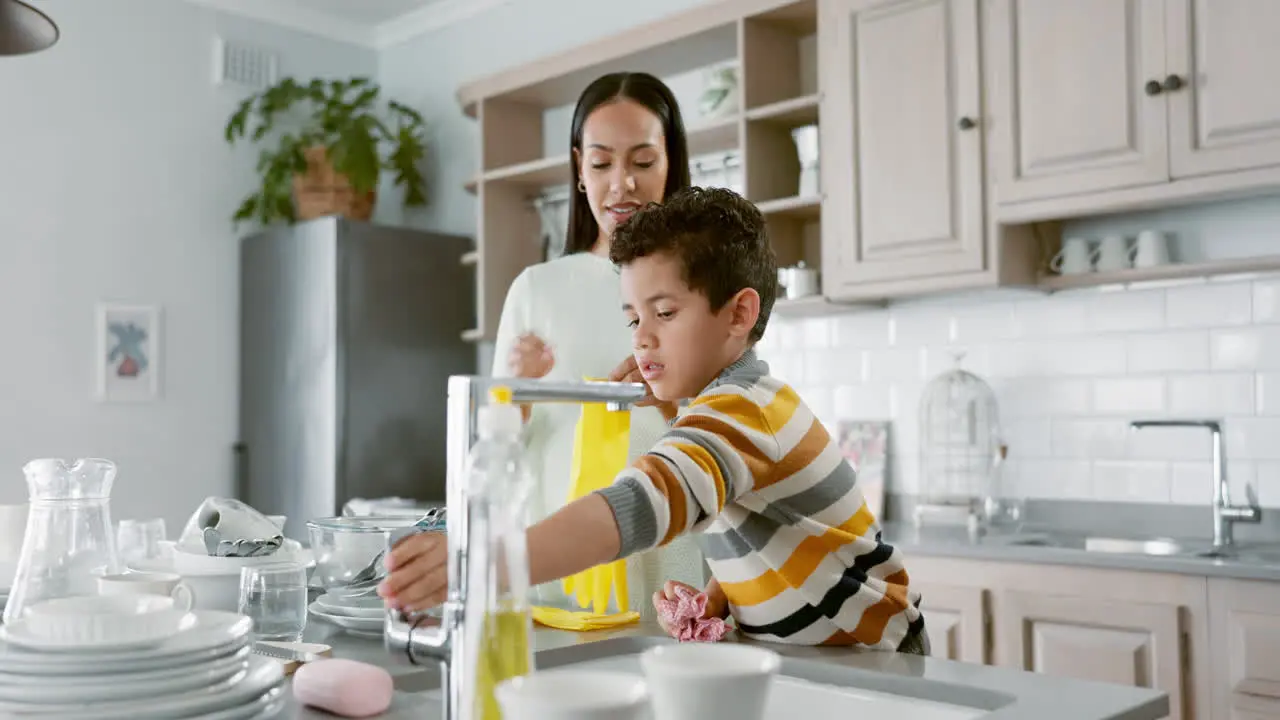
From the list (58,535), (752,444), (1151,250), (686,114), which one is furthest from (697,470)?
(686,114)

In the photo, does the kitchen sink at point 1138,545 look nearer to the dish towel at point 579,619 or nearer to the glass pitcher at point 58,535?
the dish towel at point 579,619

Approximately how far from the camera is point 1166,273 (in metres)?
2.73

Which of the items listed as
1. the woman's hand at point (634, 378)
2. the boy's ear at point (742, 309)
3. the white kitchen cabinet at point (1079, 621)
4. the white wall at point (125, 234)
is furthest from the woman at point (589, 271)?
the white wall at point (125, 234)

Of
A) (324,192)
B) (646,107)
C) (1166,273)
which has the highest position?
(324,192)

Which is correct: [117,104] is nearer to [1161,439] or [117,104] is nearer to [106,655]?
[1161,439]

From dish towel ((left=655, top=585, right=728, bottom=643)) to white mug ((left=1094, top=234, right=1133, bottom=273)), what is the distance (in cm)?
200

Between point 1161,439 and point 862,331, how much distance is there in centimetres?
91

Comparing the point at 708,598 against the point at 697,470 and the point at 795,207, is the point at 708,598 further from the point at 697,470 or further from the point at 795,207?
the point at 795,207

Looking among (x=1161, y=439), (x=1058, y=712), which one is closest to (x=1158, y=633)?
(x=1161, y=439)

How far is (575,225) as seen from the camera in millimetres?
1963

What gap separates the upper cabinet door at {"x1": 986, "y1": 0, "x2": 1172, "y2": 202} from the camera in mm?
2602

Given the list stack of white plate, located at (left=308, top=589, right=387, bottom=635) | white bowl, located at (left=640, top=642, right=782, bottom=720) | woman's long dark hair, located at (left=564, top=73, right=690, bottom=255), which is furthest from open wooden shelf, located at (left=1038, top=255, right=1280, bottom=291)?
white bowl, located at (left=640, top=642, right=782, bottom=720)

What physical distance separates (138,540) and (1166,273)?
2.31 meters

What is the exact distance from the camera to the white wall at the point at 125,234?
414cm
